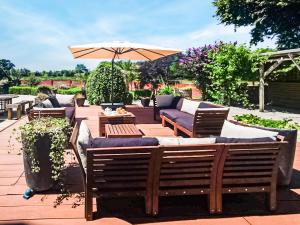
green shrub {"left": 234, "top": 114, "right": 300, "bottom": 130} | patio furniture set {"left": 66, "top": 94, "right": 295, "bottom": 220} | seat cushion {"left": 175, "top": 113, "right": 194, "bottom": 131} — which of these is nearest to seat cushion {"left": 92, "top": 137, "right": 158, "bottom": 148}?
patio furniture set {"left": 66, "top": 94, "right": 295, "bottom": 220}

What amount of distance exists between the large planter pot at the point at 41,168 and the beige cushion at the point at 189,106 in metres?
5.75

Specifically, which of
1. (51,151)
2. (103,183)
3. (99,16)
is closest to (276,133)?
(103,183)

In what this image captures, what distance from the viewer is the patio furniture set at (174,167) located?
12.7ft

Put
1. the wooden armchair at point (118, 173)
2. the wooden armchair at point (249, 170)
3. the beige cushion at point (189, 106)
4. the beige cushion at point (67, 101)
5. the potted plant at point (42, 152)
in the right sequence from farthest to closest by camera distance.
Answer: the beige cushion at point (67, 101), the beige cushion at point (189, 106), the potted plant at point (42, 152), the wooden armchair at point (249, 170), the wooden armchair at point (118, 173)

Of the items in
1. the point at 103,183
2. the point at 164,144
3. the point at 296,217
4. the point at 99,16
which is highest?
the point at 99,16

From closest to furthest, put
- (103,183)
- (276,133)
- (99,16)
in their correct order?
(103,183), (276,133), (99,16)

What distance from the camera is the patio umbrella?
9.91 metres

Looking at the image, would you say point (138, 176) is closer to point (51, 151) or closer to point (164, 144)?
point (164, 144)

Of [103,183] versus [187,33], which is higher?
[187,33]

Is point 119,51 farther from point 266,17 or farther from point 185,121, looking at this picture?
point 266,17

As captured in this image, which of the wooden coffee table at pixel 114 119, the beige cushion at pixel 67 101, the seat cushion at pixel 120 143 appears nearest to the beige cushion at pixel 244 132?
the seat cushion at pixel 120 143

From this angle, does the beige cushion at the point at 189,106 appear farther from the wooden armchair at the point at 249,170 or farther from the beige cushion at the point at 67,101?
the wooden armchair at the point at 249,170

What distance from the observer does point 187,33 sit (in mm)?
26531

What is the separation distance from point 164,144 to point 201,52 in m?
17.9
